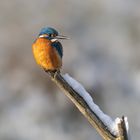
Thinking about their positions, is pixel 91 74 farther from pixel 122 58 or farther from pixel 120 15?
pixel 120 15

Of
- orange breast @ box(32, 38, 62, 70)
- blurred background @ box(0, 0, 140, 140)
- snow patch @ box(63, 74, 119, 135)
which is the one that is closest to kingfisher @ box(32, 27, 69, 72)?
orange breast @ box(32, 38, 62, 70)

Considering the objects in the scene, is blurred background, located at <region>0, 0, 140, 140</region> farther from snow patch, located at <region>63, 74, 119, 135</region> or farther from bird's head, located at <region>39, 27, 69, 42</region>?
snow patch, located at <region>63, 74, 119, 135</region>

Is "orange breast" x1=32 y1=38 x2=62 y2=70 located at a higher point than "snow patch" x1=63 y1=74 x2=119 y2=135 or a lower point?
higher

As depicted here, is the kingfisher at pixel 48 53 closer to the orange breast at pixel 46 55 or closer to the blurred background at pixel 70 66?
the orange breast at pixel 46 55

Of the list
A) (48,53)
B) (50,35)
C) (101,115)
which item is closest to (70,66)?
(50,35)

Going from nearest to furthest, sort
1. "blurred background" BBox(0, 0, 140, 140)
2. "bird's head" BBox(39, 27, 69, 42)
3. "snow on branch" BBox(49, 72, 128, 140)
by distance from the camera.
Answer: "snow on branch" BBox(49, 72, 128, 140) → "bird's head" BBox(39, 27, 69, 42) → "blurred background" BBox(0, 0, 140, 140)

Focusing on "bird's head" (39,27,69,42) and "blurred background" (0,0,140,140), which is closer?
"bird's head" (39,27,69,42)

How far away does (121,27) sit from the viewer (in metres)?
12.5

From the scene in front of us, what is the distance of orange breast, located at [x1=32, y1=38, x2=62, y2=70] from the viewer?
241cm

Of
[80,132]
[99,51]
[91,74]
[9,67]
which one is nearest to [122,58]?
[99,51]

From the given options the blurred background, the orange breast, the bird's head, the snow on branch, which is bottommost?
the snow on branch

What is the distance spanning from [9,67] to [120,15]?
2.93 meters

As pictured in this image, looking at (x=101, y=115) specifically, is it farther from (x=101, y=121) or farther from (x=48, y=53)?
(x=48, y=53)

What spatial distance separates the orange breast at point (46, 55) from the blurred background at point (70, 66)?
5872 millimetres
